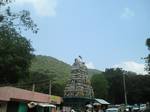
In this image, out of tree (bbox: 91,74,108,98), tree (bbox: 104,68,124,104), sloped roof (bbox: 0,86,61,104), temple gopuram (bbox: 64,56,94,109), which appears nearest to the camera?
sloped roof (bbox: 0,86,61,104)

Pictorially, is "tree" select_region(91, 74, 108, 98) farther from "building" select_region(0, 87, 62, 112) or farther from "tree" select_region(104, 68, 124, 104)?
"building" select_region(0, 87, 62, 112)

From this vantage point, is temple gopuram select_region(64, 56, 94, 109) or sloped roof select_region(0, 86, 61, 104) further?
temple gopuram select_region(64, 56, 94, 109)

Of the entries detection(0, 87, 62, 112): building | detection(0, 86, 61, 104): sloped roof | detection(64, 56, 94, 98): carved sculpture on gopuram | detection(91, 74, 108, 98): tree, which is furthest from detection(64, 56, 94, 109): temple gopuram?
detection(0, 87, 62, 112): building

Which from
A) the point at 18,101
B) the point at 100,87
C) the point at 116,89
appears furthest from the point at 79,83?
the point at 18,101

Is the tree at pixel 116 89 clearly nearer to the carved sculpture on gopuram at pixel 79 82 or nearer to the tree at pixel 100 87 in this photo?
the tree at pixel 100 87

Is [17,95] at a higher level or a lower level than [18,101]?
higher

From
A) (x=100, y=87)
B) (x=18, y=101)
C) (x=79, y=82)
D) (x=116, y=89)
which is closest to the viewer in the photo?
(x=18, y=101)

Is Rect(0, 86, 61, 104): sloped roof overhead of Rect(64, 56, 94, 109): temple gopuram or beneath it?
beneath

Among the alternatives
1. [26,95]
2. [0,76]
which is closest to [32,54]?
[0,76]

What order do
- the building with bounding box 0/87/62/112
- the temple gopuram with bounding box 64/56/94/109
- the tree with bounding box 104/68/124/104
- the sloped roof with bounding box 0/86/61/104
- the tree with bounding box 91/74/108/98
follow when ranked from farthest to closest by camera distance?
the tree with bounding box 104/68/124/104 → the tree with bounding box 91/74/108/98 → the temple gopuram with bounding box 64/56/94/109 → the building with bounding box 0/87/62/112 → the sloped roof with bounding box 0/86/61/104

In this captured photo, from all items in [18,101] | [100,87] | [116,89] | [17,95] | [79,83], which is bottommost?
[18,101]

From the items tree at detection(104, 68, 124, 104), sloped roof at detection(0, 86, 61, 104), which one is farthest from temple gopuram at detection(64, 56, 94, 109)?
tree at detection(104, 68, 124, 104)

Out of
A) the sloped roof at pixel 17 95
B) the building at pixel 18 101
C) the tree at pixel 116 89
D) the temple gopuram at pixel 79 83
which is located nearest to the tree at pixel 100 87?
the tree at pixel 116 89

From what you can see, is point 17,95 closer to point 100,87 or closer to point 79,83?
point 79,83
